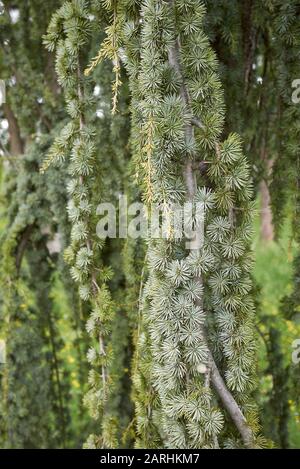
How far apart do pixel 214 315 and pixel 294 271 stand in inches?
18.8

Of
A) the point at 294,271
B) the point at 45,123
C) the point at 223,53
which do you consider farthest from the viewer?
the point at 45,123

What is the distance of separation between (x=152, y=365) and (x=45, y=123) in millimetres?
1012

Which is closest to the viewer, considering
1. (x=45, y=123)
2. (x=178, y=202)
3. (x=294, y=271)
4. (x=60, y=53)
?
(x=178, y=202)

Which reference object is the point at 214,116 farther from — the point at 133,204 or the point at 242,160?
the point at 133,204

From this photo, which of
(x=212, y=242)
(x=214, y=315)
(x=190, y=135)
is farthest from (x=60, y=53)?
(x=214, y=315)

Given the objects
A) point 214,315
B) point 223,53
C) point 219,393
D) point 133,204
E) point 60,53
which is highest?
point 223,53

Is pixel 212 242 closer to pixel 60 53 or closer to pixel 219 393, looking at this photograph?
pixel 219 393

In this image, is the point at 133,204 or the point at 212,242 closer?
the point at 212,242

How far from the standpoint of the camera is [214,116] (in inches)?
36.2

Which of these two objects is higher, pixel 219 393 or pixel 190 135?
pixel 190 135

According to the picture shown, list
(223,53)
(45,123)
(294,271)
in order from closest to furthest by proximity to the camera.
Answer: (294,271)
(223,53)
(45,123)

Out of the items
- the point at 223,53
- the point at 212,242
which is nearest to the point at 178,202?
the point at 212,242

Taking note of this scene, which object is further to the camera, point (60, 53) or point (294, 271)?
point (294, 271)

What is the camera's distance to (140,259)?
1.41m
